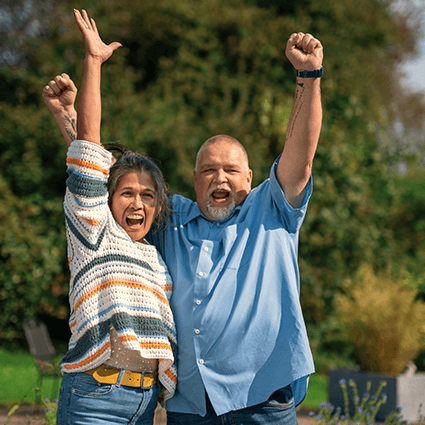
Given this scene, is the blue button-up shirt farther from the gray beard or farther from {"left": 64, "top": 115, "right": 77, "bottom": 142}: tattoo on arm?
{"left": 64, "top": 115, "right": 77, "bottom": 142}: tattoo on arm

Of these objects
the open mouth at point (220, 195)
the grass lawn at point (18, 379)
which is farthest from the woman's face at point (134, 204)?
the grass lawn at point (18, 379)

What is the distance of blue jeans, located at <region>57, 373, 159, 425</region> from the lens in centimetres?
194

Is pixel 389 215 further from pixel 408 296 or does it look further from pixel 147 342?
pixel 147 342

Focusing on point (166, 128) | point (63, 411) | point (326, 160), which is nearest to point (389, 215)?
point (326, 160)

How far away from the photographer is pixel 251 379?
2.08 metres

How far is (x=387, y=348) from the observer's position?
223 inches

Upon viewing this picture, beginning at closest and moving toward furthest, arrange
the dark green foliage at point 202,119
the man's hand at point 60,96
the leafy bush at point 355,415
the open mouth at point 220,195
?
1. the man's hand at point 60,96
2. the open mouth at point 220,195
3. the leafy bush at point 355,415
4. the dark green foliage at point 202,119

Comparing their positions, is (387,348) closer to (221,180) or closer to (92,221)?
(221,180)

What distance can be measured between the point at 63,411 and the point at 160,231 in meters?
0.88

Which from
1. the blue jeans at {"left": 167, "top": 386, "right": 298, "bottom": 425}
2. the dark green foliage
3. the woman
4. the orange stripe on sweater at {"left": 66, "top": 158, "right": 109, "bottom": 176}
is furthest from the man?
the dark green foliage

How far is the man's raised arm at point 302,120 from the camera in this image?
2100 mm

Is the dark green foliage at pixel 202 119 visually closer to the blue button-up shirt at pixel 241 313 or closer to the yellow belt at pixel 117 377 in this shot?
the blue button-up shirt at pixel 241 313

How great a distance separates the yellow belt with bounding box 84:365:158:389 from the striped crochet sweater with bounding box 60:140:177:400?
→ 47mm

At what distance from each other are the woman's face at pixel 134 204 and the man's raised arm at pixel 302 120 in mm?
590
